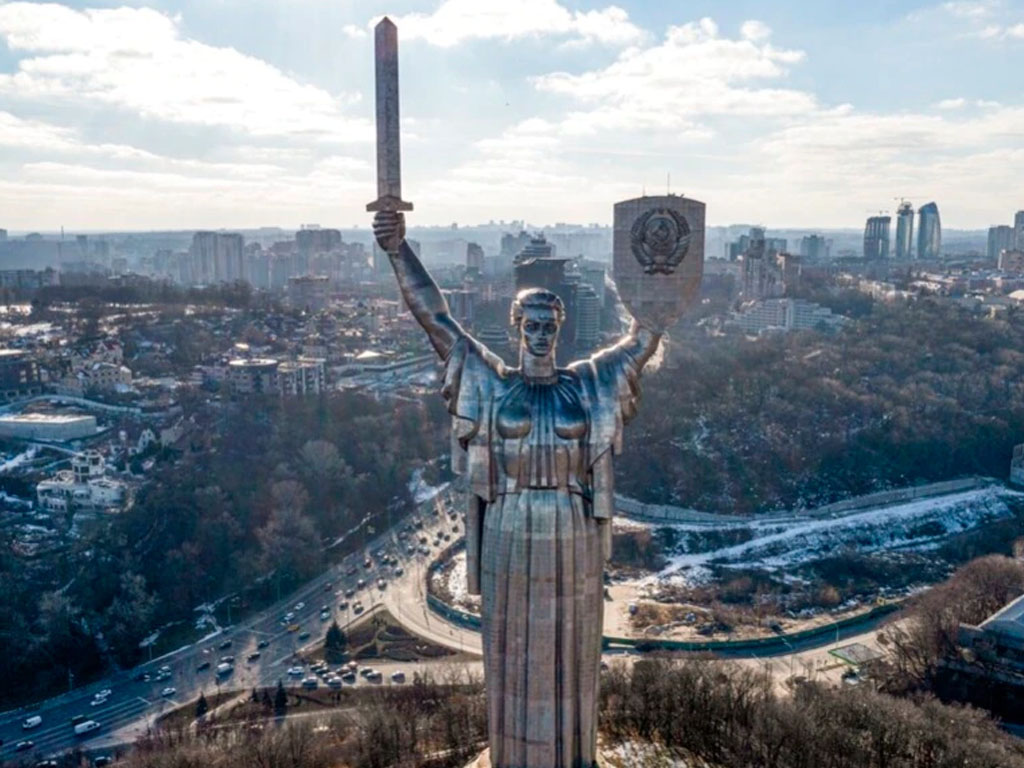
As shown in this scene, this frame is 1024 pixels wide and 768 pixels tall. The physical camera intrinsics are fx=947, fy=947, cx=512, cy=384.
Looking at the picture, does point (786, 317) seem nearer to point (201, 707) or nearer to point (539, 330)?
point (201, 707)

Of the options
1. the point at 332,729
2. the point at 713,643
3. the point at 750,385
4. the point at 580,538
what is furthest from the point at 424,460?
the point at 580,538

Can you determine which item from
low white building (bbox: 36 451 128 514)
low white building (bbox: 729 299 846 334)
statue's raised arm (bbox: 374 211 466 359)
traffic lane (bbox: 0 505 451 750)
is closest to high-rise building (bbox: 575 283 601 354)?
low white building (bbox: 729 299 846 334)

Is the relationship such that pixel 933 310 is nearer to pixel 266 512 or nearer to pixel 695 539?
pixel 695 539

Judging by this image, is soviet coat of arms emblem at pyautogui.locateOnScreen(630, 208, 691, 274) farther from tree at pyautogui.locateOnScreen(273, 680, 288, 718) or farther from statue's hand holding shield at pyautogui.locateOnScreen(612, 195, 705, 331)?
tree at pyautogui.locateOnScreen(273, 680, 288, 718)

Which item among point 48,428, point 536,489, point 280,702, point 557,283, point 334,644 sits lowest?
point 280,702

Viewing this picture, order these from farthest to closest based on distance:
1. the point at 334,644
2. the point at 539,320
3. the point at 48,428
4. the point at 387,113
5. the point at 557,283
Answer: the point at 557,283 < the point at 48,428 < the point at 334,644 < the point at 387,113 < the point at 539,320

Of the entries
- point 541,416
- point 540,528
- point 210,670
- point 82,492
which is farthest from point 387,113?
point 82,492

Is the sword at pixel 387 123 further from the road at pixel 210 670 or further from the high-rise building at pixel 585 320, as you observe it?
the high-rise building at pixel 585 320

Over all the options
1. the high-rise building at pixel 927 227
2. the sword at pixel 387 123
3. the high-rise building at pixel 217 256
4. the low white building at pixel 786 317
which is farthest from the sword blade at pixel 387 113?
the high-rise building at pixel 927 227
